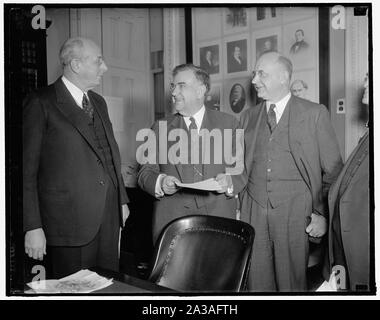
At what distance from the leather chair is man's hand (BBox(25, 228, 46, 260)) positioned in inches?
32.2

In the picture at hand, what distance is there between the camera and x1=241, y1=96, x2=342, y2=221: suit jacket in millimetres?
2551

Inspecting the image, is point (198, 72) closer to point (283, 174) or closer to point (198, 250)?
point (283, 174)

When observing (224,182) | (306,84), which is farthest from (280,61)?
(224,182)

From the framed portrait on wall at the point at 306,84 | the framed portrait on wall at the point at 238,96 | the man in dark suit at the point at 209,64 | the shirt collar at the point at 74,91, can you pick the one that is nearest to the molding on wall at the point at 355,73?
the framed portrait on wall at the point at 306,84

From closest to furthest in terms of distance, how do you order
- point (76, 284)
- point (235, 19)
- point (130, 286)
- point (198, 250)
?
point (130, 286)
point (76, 284)
point (198, 250)
point (235, 19)

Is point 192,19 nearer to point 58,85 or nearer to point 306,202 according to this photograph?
point 58,85

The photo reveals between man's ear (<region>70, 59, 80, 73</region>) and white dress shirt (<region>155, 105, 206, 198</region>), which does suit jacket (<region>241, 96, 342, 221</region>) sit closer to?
white dress shirt (<region>155, 105, 206, 198</region>)

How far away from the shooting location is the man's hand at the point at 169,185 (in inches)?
104

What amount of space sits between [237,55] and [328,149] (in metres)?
0.80

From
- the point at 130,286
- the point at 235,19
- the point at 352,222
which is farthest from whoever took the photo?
the point at 235,19

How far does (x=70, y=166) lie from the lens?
2570 millimetres

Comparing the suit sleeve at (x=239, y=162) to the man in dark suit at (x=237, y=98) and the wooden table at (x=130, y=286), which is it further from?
the wooden table at (x=130, y=286)

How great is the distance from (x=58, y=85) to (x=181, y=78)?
753 mm
